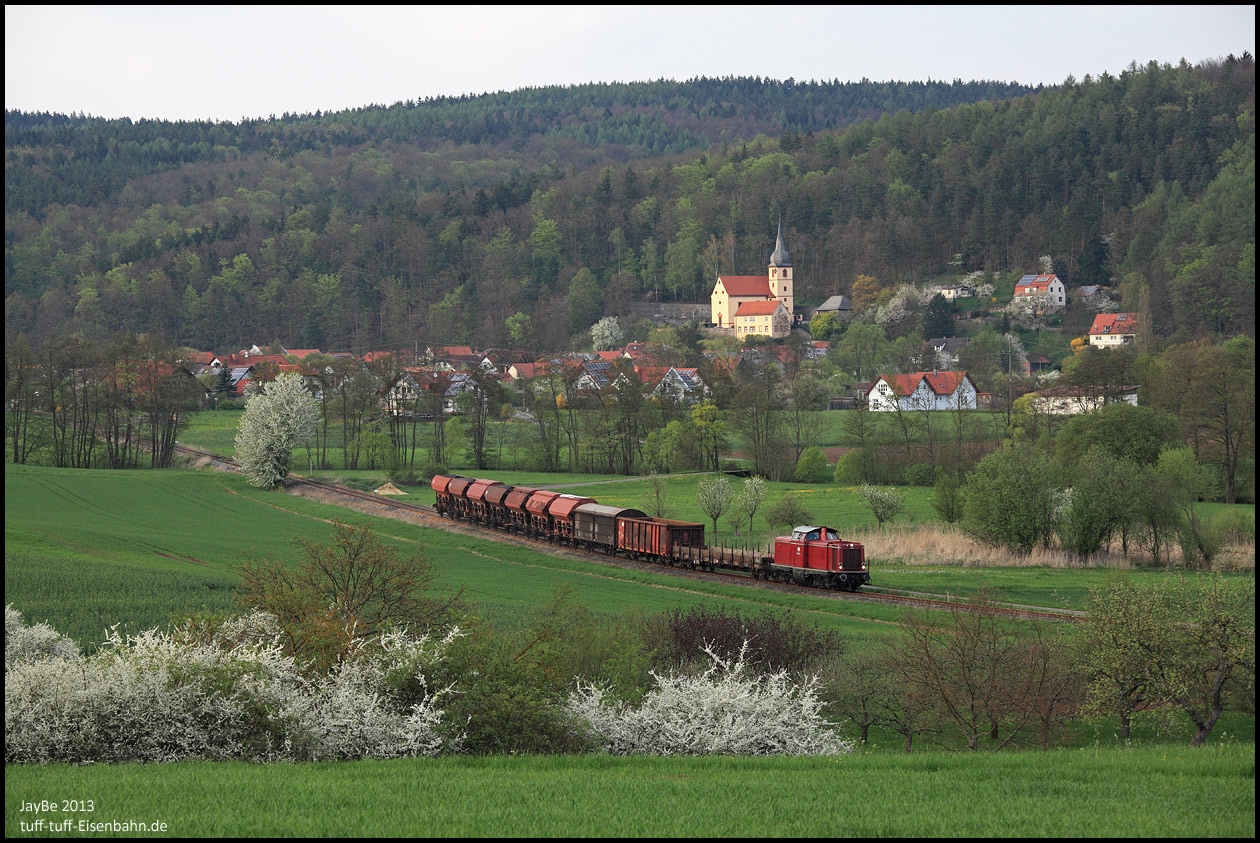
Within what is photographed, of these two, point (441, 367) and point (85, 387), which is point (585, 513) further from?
point (441, 367)

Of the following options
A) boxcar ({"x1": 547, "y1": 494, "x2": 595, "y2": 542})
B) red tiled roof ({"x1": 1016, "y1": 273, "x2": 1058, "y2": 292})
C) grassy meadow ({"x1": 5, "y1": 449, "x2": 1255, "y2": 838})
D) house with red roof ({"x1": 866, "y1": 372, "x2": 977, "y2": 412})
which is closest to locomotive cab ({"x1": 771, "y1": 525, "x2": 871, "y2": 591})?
boxcar ({"x1": 547, "y1": 494, "x2": 595, "y2": 542})

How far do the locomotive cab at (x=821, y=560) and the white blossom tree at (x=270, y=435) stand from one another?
42.4 m

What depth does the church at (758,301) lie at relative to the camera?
569 feet

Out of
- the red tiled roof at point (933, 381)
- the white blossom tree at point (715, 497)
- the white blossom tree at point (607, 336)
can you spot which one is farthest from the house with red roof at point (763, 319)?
the white blossom tree at point (715, 497)

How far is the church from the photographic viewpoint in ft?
569

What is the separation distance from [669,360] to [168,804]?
122345 mm

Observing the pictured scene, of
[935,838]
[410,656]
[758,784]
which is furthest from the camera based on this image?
[410,656]

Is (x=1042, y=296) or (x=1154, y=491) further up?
(x=1042, y=296)

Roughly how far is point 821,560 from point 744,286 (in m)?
143

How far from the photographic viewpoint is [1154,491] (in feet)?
178

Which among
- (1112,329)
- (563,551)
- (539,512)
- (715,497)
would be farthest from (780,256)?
(563,551)

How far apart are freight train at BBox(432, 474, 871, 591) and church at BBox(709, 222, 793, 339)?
4319 inches

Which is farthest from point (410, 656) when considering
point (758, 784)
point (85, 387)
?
point (85, 387)

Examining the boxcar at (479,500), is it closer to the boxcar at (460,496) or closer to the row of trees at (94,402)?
the boxcar at (460,496)
